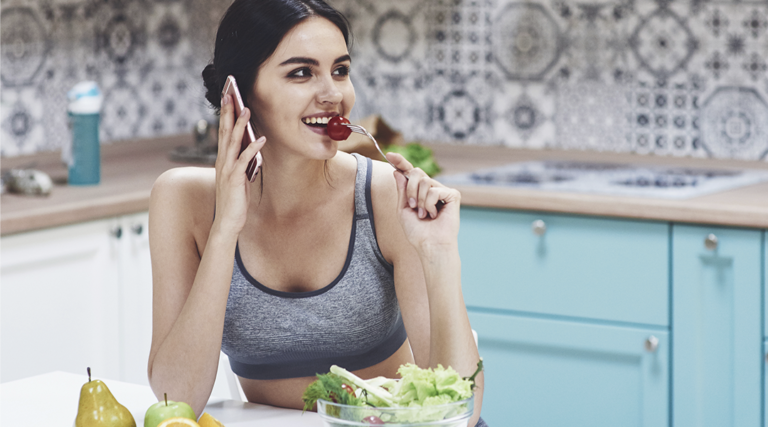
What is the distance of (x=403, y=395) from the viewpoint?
98 centimetres

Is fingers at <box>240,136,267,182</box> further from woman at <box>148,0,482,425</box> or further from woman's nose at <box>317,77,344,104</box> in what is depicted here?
woman's nose at <box>317,77,344,104</box>

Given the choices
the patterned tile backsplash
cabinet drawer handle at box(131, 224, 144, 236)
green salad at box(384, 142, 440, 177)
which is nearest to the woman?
cabinet drawer handle at box(131, 224, 144, 236)

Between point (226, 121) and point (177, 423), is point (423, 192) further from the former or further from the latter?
point (177, 423)

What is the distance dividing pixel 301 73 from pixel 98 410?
62cm

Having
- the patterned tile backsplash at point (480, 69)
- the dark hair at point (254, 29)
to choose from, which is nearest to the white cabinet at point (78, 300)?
the patterned tile backsplash at point (480, 69)

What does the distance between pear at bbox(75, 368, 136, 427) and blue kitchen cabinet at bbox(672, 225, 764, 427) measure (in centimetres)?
148

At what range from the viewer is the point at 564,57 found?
9.77 feet

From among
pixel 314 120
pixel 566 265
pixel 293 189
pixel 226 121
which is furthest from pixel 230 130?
pixel 566 265

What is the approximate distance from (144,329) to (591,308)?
1144 mm

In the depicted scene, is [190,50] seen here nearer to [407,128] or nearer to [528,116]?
[407,128]

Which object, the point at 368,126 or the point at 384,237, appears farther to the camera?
the point at 368,126

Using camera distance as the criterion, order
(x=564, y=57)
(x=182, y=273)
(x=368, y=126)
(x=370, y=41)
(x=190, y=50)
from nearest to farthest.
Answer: (x=182, y=273) < (x=368, y=126) < (x=564, y=57) < (x=370, y=41) < (x=190, y=50)

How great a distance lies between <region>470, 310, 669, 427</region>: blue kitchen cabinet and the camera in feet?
7.49

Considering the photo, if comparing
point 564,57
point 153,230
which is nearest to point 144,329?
point 153,230
